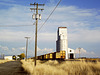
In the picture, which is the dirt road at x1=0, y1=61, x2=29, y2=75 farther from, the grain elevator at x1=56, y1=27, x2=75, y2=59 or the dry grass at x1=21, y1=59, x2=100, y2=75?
the grain elevator at x1=56, y1=27, x2=75, y2=59

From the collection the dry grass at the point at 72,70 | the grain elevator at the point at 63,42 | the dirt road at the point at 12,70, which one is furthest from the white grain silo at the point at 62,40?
the dry grass at the point at 72,70

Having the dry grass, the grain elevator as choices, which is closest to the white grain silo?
the grain elevator

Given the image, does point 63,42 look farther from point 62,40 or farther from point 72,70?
point 72,70

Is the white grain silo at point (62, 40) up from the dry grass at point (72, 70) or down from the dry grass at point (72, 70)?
up

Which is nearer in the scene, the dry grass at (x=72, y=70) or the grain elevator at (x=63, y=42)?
the dry grass at (x=72, y=70)

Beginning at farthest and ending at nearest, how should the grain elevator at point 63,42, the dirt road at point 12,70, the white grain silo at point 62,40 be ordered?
the white grain silo at point 62,40 < the grain elevator at point 63,42 < the dirt road at point 12,70

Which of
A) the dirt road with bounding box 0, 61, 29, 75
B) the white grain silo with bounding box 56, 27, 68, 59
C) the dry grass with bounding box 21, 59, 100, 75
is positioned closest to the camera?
the dry grass with bounding box 21, 59, 100, 75

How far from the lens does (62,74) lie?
928cm

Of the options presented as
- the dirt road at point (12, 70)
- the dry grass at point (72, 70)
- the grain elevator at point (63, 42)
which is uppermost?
the grain elevator at point (63, 42)

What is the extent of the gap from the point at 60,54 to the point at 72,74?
39.4 meters

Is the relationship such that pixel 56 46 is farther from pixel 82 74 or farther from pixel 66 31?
pixel 82 74

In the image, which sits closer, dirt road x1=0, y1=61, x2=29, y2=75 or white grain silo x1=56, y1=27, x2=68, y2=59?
dirt road x1=0, y1=61, x2=29, y2=75

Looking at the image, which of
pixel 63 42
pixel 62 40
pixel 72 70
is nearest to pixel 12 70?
pixel 72 70

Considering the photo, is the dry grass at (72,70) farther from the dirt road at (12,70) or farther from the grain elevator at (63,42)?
the grain elevator at (63,42)
